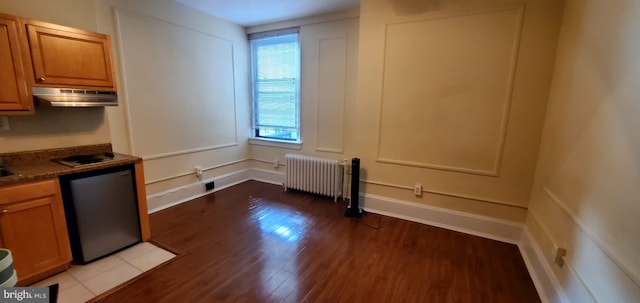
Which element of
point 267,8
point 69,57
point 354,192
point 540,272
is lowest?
point 540,272

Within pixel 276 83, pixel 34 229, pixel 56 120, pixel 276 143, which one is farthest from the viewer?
pixel 276 143

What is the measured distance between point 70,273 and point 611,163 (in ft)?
12.8

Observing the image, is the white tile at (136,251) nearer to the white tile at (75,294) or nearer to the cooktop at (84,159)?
the white tile at (75,294)

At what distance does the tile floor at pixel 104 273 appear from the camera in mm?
1972

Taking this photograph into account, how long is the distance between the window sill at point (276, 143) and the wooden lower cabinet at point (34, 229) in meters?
2.85

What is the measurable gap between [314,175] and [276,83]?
1709 mm

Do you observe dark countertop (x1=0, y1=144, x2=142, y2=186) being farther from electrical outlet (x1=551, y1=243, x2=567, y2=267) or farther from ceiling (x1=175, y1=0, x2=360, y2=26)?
electrical outlet (x1=551, y1=243, x2=567, y2=267)

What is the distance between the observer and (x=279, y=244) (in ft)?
8.77

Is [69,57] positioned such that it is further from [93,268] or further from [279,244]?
[279,244]

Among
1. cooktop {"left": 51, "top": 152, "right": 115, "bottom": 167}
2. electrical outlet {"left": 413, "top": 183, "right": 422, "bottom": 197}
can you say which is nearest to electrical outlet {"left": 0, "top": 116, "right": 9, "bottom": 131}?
cooktop {"left": 51, "top": 152, "right": 115, "bottom": 167}

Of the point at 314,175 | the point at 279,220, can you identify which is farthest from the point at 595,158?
the point at 314,175

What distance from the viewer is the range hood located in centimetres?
216

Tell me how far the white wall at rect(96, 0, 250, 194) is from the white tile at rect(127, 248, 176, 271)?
1.19 m

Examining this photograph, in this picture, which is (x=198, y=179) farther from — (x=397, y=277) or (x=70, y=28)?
(x=397, y=277)
